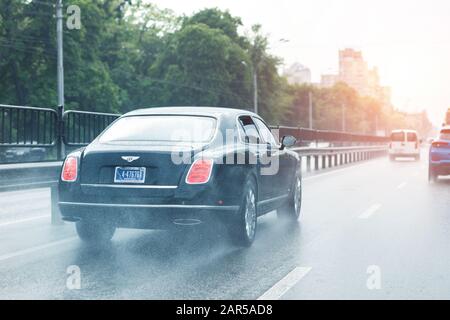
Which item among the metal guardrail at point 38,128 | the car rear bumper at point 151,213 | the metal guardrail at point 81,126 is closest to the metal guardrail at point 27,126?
the metal guardrail at point 38,128

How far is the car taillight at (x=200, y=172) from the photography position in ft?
24.2

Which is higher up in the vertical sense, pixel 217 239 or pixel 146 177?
pixel 146 177

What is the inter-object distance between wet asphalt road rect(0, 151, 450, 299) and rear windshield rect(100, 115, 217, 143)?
1112 millimetres

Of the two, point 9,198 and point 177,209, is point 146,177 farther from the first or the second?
point 9,198

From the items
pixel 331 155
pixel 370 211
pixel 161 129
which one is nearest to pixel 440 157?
pixel 370 211

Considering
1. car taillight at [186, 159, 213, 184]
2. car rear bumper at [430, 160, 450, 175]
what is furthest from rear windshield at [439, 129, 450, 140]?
car taillight at [186, 159, 213, 184]

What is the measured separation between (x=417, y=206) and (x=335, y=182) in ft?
23.6

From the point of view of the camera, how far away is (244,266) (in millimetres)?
6961

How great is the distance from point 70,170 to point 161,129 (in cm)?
107

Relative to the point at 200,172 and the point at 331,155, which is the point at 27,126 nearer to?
the point at 200,172

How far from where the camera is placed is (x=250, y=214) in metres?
8.24

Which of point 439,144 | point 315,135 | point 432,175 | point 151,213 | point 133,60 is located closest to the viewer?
point 151,213
